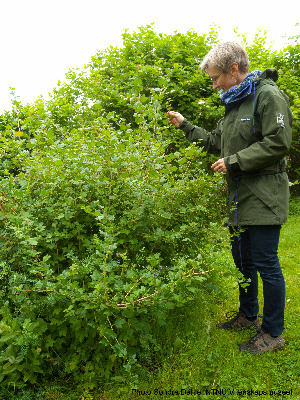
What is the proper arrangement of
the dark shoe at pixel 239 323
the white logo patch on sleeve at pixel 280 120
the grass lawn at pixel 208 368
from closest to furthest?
the grass lawn at pixel 208 368, the white logo patch on sleeve at pixel 280 120, the dark shoe at pixel 239 323

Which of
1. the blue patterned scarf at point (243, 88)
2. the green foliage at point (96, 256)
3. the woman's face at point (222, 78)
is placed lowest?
the green foliage at point (96, 256)

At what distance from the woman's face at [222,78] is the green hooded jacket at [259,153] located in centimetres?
17

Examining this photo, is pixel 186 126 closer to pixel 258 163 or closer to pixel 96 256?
pixel 258 163

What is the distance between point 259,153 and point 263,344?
138 cm

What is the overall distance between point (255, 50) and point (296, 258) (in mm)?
5297

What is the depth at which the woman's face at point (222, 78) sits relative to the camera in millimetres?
2480

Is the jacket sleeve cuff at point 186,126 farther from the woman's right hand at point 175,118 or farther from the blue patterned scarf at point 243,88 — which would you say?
the blue patterned scarf at point 243,88

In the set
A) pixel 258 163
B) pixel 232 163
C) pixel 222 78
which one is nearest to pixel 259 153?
pixel 258 163

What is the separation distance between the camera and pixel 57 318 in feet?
6.82

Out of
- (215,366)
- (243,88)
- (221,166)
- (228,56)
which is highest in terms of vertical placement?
(228,56)

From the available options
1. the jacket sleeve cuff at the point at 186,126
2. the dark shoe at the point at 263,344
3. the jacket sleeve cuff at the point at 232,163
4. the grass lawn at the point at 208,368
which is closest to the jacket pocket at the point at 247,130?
the jacket sleeve cuff at the point at 232,163

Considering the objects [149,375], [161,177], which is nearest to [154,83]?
[161,177]

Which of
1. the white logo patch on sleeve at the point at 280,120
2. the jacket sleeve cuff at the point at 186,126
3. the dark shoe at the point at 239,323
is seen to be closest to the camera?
the white logo patch on sleeve at the point at 280,120

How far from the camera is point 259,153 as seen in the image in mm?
2146
